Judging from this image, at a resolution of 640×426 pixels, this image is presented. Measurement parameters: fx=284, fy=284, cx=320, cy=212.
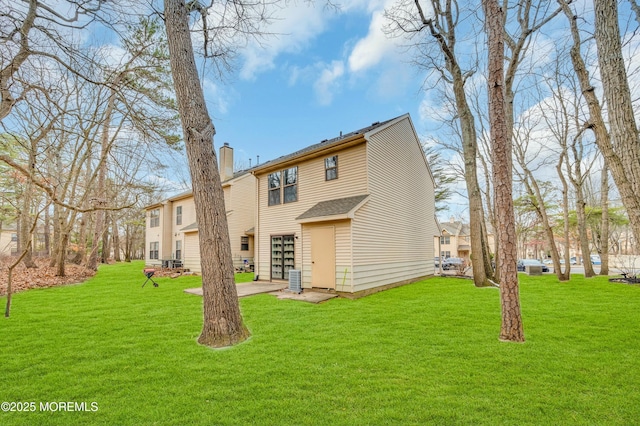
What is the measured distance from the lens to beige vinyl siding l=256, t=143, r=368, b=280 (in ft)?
30.6

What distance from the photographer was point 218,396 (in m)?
2.98

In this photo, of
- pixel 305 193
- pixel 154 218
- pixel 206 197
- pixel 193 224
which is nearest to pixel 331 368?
pixel 206 197

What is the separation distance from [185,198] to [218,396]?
17968 millimetres

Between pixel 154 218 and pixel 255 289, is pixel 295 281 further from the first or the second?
pixel 154 218

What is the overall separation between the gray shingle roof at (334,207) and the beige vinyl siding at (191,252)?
31.4ft

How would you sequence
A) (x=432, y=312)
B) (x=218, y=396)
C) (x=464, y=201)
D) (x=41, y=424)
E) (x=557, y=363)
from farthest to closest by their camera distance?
1. (x=464, y=201)
2. (x=432, y=312)
3. (x=557, y=363)
4. (x=218, y=396)
5. (x=41, y=424)

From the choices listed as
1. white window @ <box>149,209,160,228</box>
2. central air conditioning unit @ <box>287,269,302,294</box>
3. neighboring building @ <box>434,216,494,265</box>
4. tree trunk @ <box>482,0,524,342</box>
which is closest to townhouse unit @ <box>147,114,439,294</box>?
central air conditioning unit @ <box>287,269,302,294</box>

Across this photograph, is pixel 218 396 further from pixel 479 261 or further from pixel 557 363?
pixel 479 261

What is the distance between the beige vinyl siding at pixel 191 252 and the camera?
16.2 m

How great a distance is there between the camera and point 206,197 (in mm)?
4555

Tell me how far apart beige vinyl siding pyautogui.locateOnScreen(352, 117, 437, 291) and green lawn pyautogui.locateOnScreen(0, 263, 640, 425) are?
281 centimetres

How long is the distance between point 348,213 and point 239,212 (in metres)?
9.18

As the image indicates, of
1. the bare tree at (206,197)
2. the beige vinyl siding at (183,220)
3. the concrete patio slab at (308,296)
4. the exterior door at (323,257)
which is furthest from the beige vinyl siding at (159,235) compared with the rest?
the bare tree at (206,197)

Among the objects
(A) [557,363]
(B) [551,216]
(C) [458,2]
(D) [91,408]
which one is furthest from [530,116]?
(D) [91,408]
